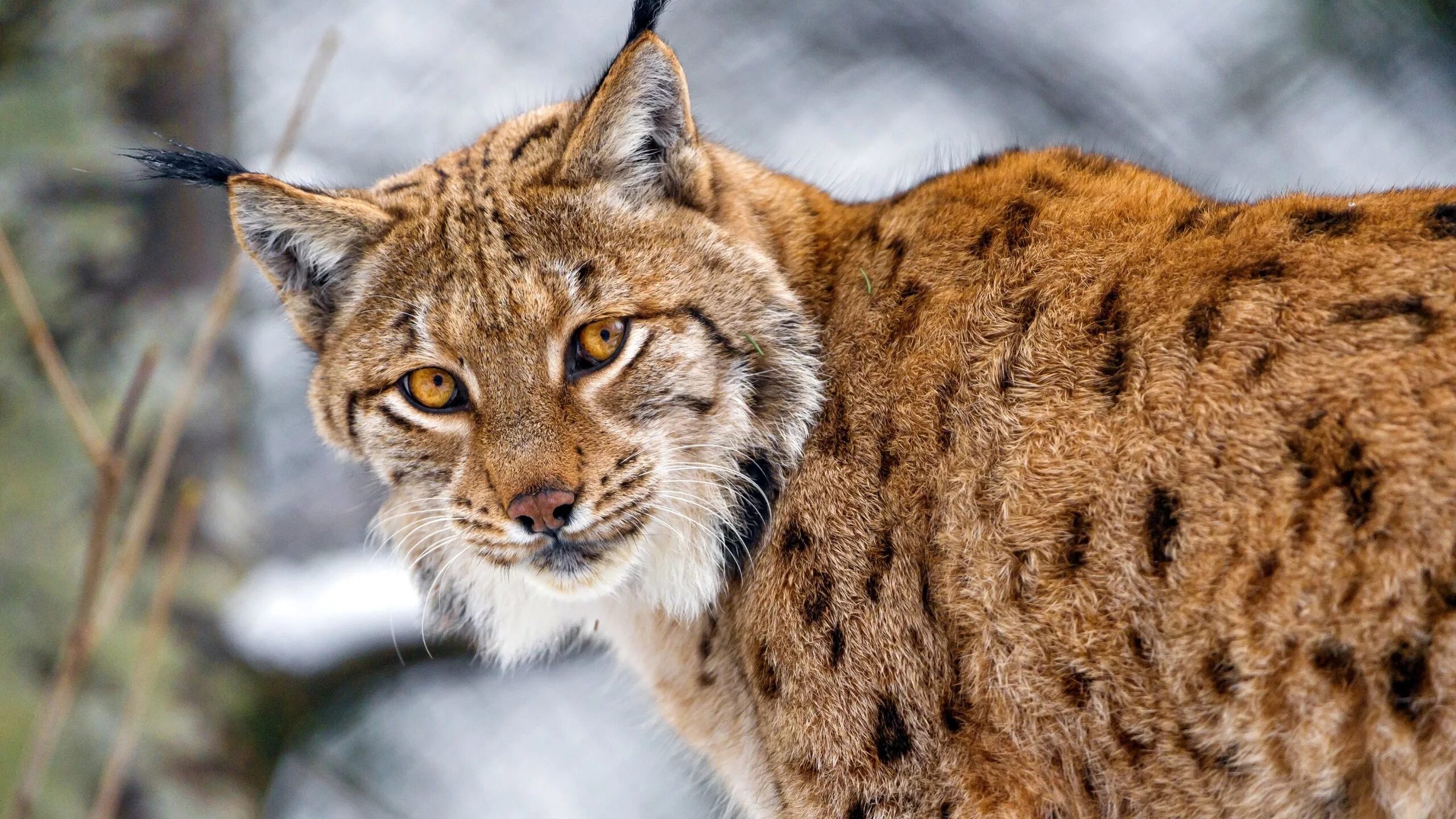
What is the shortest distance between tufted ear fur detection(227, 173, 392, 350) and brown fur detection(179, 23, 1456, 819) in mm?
25

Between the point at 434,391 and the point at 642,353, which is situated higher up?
the point at 642,353

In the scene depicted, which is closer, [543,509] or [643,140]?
[543,509]

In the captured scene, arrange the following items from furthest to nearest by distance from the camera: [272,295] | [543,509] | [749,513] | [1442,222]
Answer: [272,295] < [749,513] < [543,509] < [1442,222]

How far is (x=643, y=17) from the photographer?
3.35m

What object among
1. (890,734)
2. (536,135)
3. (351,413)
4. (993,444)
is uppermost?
(536,135)

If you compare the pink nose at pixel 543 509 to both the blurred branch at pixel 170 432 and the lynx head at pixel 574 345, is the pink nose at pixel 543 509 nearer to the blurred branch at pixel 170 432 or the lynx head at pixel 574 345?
the lynx head at pixel 574 345

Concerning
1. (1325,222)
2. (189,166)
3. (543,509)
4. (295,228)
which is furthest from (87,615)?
(1325,222)

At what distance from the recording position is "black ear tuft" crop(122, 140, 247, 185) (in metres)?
3.33

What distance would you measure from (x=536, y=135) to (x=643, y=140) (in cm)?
40

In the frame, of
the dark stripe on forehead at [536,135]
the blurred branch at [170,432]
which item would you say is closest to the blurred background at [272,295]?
the dark stripe on forehead at [536,135]

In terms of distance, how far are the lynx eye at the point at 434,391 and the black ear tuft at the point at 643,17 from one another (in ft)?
3.39

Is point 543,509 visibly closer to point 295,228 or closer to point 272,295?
point 295,228

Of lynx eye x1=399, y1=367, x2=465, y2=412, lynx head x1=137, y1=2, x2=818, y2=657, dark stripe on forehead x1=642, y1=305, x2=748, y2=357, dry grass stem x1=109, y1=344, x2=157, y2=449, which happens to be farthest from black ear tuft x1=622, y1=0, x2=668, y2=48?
dry grass stem x1=109, y1=344, x2=157, y2=449

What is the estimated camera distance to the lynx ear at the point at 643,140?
3.39 metres
